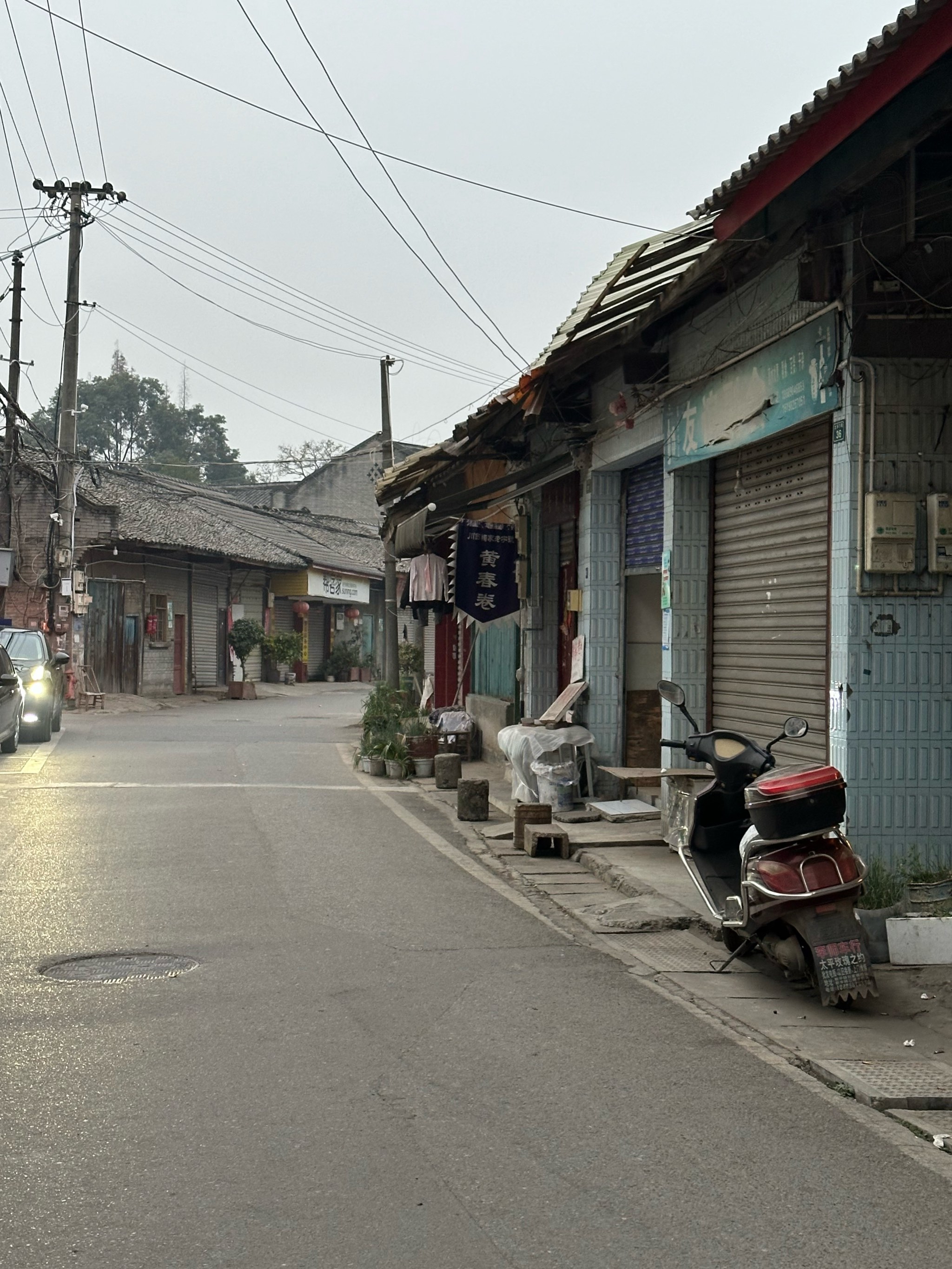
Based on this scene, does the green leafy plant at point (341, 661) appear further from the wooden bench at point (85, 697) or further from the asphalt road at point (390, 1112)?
the asphalt road at point (390, 1112)

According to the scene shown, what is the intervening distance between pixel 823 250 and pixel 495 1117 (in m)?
5.57

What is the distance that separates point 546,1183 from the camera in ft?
12.7

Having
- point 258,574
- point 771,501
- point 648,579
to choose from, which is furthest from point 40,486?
point 771,501

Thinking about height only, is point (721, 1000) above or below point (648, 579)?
below

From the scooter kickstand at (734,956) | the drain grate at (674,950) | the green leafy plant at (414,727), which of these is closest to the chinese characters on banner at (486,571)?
the green leafy plant at (414,727)

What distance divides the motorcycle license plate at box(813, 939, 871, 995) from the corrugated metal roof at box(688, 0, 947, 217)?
13.0 ft

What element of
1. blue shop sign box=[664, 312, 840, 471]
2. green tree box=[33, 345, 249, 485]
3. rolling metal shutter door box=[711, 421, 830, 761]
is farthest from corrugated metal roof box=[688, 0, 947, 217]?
green tree box=[33, 345, 249, 485]

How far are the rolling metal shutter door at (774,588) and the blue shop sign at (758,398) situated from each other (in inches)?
11.3

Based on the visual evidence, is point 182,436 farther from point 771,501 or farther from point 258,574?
point 771,501

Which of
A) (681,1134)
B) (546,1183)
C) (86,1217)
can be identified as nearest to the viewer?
(86,1217)

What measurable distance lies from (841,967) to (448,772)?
955cm

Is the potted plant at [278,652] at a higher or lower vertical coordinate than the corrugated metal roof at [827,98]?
lower

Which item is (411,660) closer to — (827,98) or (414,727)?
(414,727)

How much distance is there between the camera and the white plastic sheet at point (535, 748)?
1266 centimetres
